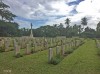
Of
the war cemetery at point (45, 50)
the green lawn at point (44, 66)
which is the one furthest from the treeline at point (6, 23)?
the green lawn at point (44, 66)

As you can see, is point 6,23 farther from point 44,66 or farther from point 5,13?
point 44,66

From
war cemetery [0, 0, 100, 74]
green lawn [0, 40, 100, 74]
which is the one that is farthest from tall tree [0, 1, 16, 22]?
green lawn [0, 40, 100, 74]

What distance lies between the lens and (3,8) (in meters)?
72.4

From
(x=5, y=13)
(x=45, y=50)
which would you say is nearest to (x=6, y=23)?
(x=5, y=13)

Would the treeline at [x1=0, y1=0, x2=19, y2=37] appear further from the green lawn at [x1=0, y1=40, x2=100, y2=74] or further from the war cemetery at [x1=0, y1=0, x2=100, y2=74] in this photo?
the green lawn at [x1=0, y1=40, x2=100, y2=74]

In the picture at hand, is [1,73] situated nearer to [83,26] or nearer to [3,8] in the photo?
[3,8]

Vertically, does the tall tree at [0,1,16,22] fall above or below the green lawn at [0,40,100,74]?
above

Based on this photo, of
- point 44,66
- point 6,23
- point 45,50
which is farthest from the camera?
point 6,23

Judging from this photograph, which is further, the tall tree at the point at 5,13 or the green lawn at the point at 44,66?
the tall tree at the point at 5,13

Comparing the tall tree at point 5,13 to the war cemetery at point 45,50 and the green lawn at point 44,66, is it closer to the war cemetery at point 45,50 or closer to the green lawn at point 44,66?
the war cemetery at point 45,50

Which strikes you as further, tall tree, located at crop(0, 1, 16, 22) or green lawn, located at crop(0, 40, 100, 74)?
tall tree, located at crop(0, 1, 16, 22)

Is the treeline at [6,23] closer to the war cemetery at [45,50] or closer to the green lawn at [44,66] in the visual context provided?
the war cemetery at [45,50]

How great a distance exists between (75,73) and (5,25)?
59.3 meters

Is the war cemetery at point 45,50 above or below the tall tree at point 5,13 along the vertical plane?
below
